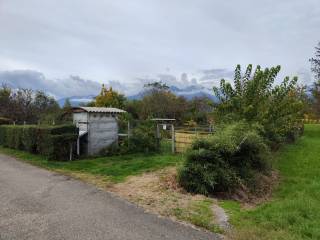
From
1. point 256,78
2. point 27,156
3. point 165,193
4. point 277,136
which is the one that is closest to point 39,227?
point 165,193

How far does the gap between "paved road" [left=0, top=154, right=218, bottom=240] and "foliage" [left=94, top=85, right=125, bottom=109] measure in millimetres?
34267

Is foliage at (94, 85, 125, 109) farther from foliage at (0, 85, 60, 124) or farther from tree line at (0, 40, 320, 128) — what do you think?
foliage at (0, 85, 60, 124)

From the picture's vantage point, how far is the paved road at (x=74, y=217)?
483 cm

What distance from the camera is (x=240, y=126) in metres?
10.3

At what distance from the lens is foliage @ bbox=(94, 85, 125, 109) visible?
42.5 m

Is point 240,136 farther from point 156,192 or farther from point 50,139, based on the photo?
point 50,139

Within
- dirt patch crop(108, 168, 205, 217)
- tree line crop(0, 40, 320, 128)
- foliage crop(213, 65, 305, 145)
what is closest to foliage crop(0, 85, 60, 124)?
tree line crop(0, 40, 320, 128)

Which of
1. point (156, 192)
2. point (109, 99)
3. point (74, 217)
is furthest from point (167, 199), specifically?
point (109, 99)

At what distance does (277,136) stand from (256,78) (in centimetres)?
322

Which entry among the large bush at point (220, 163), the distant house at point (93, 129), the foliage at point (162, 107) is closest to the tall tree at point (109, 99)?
the foliage at point (162, 107)

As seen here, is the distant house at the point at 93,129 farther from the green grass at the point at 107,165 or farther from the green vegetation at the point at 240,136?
the green vegetation at the point at 240,136

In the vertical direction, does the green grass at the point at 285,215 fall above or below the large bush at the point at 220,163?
below

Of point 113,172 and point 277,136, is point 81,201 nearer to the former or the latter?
point 113,172

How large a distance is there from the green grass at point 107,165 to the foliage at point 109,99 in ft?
94.3
